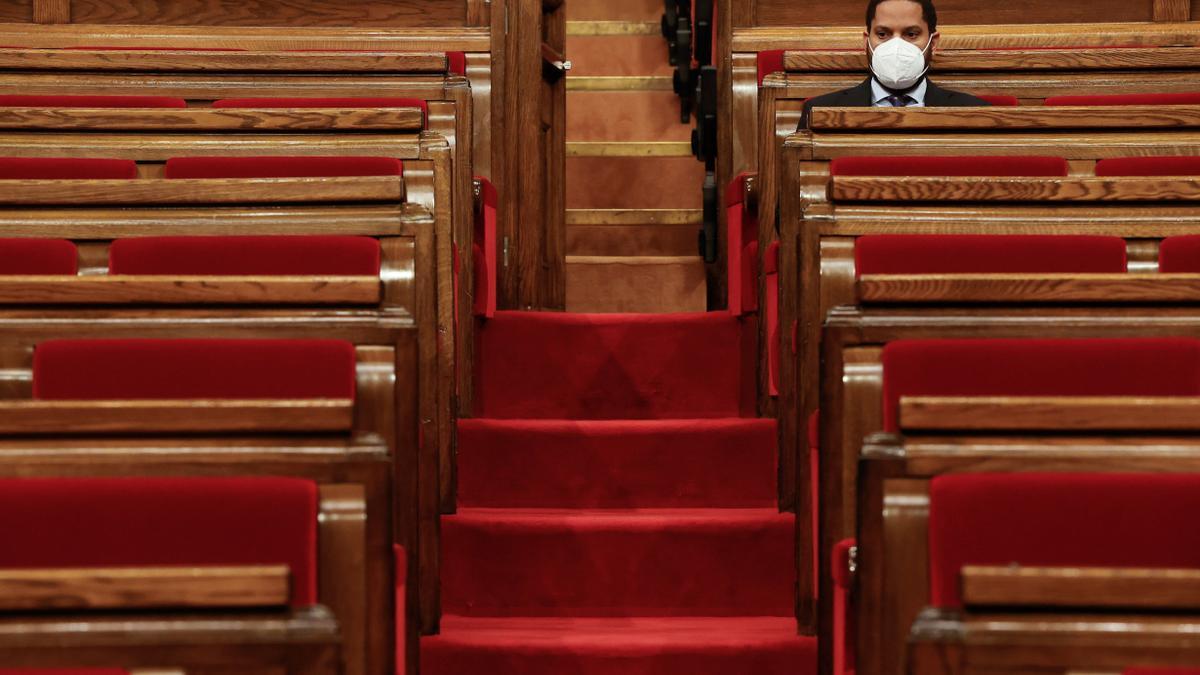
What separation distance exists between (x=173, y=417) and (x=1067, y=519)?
0.19 meters

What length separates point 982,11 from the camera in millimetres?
844

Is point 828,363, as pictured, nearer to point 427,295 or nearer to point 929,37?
point 427,295

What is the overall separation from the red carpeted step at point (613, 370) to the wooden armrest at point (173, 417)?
320 mm

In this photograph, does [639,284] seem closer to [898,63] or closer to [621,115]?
[621,115]

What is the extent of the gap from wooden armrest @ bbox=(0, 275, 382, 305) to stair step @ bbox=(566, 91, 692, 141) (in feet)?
2.62

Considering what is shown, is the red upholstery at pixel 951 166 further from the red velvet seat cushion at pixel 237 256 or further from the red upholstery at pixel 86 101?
the red upholstery at pixel 86 101

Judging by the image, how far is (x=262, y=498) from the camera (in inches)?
10.4

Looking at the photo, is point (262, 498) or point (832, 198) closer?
point (262, 498)

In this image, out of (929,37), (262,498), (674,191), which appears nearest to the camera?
(262,498)

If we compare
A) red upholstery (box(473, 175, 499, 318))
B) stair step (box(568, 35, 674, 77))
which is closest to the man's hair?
red upholstery (box(473, 175, 499, 318))

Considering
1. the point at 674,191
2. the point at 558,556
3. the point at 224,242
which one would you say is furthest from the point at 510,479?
the point at 674,191

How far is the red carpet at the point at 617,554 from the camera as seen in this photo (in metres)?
0.43

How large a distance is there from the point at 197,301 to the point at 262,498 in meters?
0.12

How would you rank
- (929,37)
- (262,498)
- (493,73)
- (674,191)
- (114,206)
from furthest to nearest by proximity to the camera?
(674,191) → (493,73) → (929,37) → (114,206) → (262,498)
